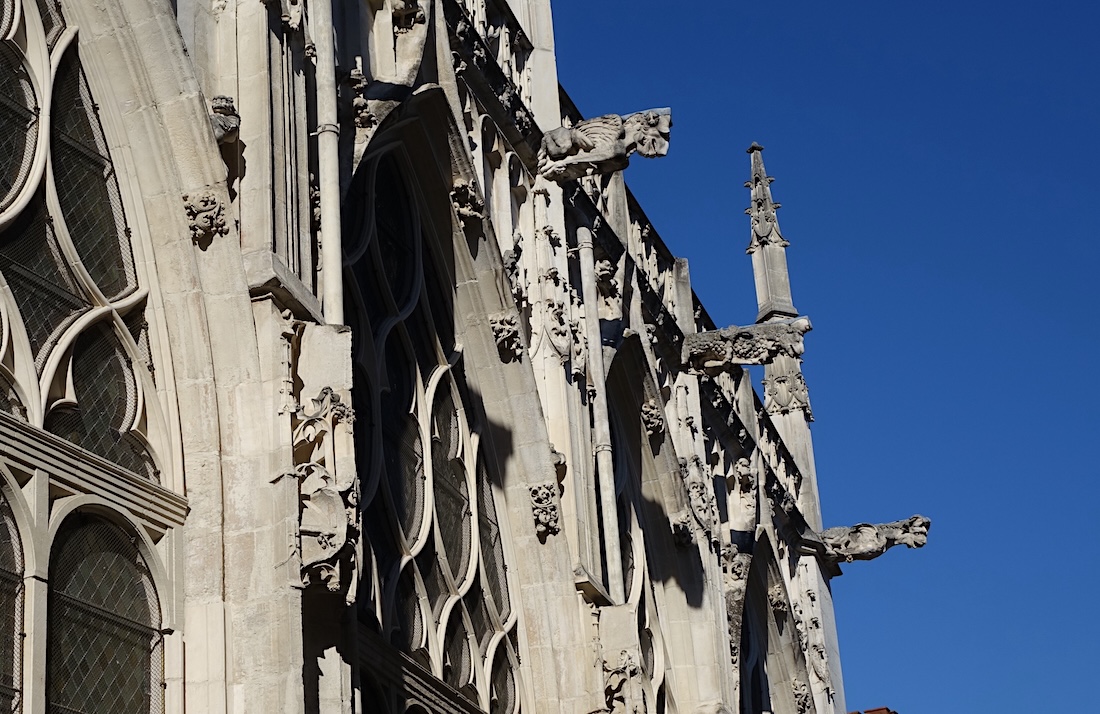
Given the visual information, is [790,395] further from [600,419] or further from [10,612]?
[10,612]

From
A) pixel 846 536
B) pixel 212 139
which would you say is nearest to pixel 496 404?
pixel 212 139

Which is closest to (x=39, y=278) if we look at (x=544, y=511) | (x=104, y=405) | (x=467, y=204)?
(x=104, y=405)

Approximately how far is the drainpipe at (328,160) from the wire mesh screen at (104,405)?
4.87 ft

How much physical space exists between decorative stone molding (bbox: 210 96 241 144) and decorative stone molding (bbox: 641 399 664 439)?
9.25 meters

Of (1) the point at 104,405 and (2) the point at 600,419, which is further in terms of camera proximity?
(2) the point at 600,419

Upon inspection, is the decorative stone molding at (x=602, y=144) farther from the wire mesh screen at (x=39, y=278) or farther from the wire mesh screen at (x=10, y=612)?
the wire mesh screen at (x=10, y=612)

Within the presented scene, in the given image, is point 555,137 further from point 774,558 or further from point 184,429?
point 774,558

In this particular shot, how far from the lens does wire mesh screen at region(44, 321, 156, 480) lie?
988 cm

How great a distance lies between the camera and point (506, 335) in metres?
15.7

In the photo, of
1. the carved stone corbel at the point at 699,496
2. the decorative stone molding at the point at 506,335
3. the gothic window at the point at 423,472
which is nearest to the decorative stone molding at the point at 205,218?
the gothic window at the point at 423,472

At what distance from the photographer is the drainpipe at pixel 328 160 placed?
1155 cm

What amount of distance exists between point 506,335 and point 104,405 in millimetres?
5919

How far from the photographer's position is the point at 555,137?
55.9 ft

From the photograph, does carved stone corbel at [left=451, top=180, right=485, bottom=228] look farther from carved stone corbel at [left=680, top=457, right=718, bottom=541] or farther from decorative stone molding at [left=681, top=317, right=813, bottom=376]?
decorative stone molding at [left=681, top=317, right=813, bottom=376]
